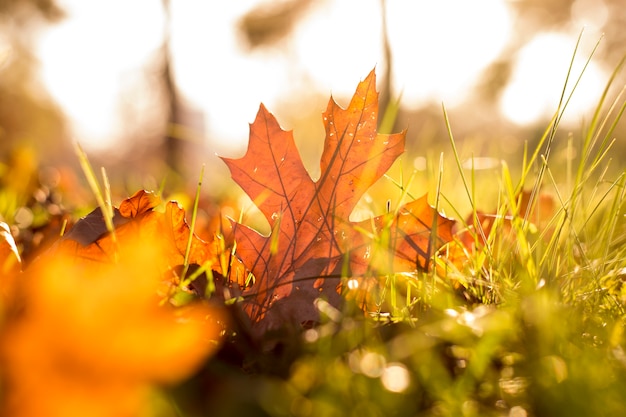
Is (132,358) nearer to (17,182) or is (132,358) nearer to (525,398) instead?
(525,398)

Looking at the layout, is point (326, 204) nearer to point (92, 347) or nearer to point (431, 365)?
point (431, 365)

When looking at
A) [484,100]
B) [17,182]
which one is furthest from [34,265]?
[484,100]

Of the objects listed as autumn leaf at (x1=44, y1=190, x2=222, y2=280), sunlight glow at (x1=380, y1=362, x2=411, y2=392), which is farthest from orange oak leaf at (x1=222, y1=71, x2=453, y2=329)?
sunlight glow at (x1=380, y1=362, x2=411, y2=392)

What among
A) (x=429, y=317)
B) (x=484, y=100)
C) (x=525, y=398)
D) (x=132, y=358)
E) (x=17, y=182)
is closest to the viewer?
(x=132, y=358)

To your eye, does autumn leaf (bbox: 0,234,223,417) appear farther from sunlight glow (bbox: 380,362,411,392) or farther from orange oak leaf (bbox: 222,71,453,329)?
orange oak leaf (bbox: 222,71,453,329)

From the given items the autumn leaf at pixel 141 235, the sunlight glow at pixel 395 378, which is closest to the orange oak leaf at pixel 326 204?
the autumn leaf at pixel 141 235

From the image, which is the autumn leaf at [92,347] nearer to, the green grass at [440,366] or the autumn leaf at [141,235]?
the green grass at [440,366]

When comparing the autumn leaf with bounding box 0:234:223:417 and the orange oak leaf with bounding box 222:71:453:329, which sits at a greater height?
the autumn leaf with bounding box 0:234:223:417

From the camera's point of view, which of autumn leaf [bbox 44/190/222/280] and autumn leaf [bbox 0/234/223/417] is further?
autumn leaf [bbox 44/190/222/280]

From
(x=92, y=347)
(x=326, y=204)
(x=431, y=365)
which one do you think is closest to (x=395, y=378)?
(x=431, y=365)
